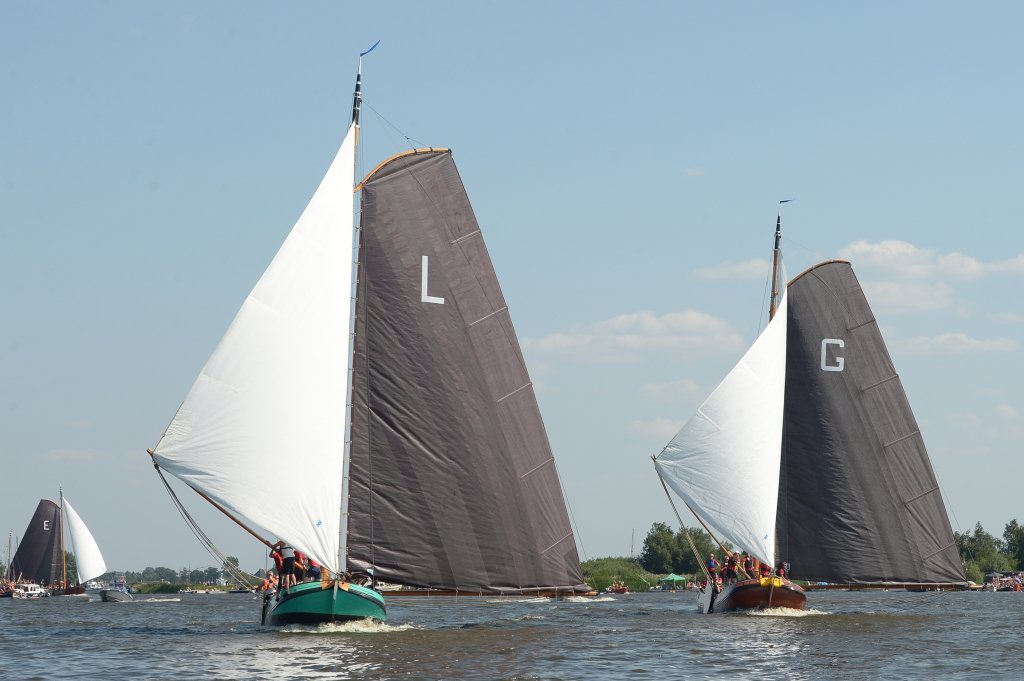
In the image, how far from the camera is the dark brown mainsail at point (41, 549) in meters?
148

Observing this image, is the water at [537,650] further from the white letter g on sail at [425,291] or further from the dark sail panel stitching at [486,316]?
the white letter g on sail at [425,291]

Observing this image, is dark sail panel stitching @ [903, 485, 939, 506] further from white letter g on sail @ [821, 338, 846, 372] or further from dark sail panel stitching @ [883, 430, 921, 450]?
white letter g on sail @ [821, 338, 846, 372]

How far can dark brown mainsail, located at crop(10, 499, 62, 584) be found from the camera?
14775cm

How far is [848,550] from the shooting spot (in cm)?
5584

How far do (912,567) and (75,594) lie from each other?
11443cm

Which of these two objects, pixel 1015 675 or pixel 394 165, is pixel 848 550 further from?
pixel 394 165

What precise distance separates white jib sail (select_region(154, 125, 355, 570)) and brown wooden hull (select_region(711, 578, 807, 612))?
852 inches

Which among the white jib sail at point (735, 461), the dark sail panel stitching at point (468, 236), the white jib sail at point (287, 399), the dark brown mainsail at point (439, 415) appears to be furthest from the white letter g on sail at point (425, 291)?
the white jib sail at point (735, 461)

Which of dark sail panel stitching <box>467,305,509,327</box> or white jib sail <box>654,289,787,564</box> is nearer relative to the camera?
dark sail panel stitching <box>467,305,509,327</box>

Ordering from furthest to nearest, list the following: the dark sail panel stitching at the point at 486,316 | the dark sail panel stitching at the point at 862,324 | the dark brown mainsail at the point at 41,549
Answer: the dark brown mainsail at the point at 41,549
the dark sail panel stitching at the point at 862,324
the dark sail panel stitching at the point at 486,316

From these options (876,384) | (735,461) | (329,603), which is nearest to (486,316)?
(329,603)

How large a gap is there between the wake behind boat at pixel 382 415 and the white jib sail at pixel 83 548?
105m

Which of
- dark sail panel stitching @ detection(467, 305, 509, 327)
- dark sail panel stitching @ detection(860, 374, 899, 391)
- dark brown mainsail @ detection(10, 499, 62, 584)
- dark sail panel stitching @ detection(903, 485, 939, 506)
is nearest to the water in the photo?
dark sail panel stitching @ detection(903, 485, 939, 506)

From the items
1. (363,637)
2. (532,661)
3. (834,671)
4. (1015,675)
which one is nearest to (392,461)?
(363,637)
